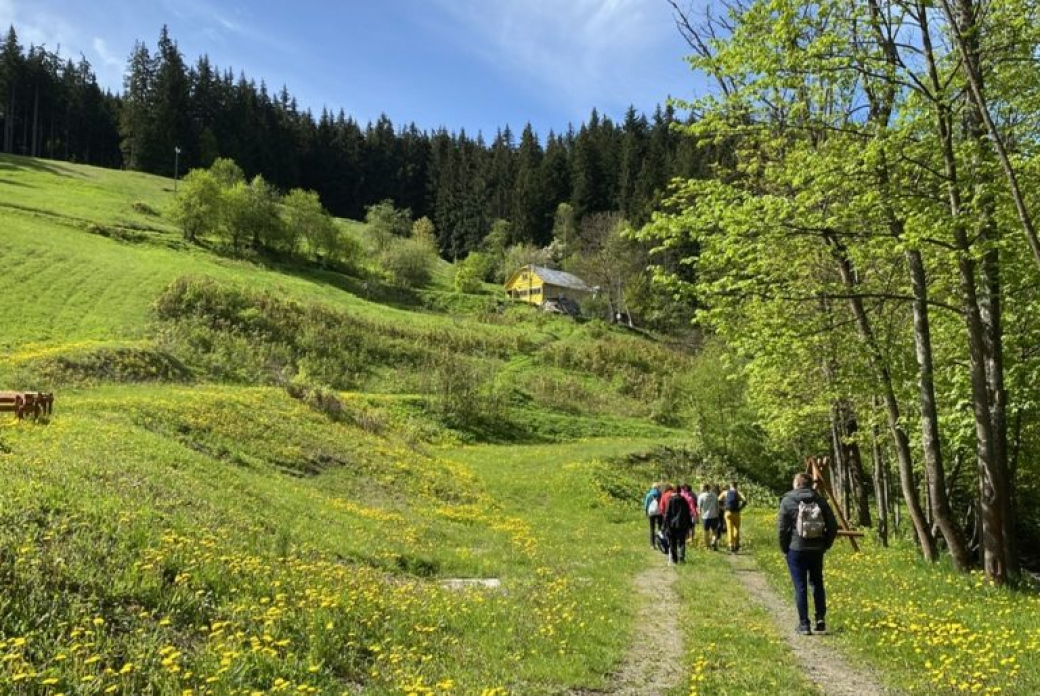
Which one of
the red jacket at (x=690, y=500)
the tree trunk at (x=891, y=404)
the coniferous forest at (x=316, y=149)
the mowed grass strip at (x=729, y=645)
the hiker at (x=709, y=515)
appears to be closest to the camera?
the mowed grass strip at (x=729, y=645)

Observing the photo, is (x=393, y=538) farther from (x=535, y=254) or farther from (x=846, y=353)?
(x=535, y=254)

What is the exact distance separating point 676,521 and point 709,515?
365 cm

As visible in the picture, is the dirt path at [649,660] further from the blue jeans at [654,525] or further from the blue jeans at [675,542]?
the blue jeans at [654,525]

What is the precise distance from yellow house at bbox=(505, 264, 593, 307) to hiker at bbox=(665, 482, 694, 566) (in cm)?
8131

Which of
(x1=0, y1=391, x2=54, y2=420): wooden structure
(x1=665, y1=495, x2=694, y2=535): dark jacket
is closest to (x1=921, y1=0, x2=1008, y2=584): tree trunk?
(x1=665, y1=495, x2=694, y2=535): dark jacket

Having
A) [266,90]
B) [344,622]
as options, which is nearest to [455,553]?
[344,622]

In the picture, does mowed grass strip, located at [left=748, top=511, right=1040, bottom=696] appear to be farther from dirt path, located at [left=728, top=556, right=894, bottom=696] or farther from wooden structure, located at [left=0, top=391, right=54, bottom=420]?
wooden structure, located at [left=0, top=391, right=54, bottom=420]

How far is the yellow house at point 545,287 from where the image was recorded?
102 meters

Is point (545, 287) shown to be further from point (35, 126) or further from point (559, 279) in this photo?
point (35, 126)

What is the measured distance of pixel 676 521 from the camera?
57.1 feet

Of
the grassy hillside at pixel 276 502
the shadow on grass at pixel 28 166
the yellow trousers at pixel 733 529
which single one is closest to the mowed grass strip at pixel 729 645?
the grassy hillside at pixel 276 502

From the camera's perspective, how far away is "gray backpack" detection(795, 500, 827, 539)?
32.9 ft

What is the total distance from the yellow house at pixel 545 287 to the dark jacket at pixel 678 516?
8139 cm

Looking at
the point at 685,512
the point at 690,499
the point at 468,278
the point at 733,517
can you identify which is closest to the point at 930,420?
the point at 685,512
